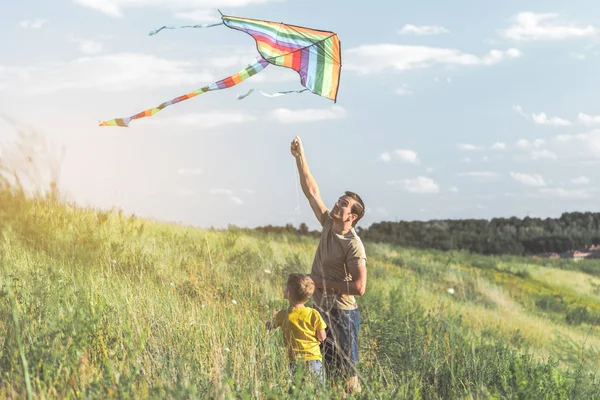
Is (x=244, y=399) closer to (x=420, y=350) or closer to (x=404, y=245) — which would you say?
(x=420, y=350)

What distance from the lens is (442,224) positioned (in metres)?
30.7

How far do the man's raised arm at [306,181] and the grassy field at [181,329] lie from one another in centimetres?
115

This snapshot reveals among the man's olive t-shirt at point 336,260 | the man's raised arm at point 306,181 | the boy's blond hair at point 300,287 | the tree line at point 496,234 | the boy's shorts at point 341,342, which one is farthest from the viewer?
the tree line at point 496,234

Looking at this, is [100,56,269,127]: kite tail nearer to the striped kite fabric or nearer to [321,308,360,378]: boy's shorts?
the striped kite fabric

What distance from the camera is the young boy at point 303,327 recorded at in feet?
17.5

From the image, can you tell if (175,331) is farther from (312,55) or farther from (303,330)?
(312,55)

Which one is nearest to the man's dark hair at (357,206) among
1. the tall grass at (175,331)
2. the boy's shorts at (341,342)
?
the boy's shorts at (341,342)

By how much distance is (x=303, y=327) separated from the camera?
212 inches

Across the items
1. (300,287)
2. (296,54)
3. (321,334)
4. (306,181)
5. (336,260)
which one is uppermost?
(296,54)

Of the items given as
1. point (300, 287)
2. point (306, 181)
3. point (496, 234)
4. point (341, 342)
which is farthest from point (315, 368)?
point (496, 234)

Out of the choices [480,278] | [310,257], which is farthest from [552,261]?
[310,257]

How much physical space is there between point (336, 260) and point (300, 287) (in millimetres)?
421

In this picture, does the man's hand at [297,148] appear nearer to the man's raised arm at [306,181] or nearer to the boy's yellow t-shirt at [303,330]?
the man's raised arm at [306,181]

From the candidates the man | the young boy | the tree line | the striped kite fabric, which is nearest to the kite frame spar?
the striped kite fabric
